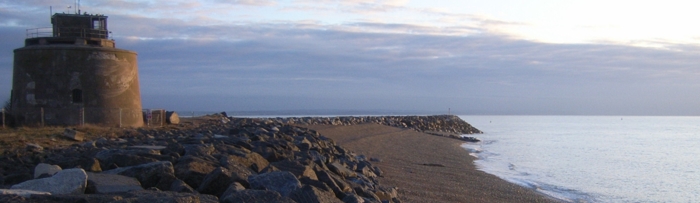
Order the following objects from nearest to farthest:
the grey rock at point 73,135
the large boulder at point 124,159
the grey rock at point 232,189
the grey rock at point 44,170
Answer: the grey rock at point 232,189, the grey rock at point 44,170, the large boulder at point 124,159, the grey rock at point 73,135

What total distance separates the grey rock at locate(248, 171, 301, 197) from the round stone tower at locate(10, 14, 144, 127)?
1256 centimetres

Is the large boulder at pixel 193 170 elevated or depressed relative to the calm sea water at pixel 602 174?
elevated

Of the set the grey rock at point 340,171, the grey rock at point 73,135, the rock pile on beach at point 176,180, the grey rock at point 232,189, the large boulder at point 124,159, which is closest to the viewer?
the rock pile on beach at point 176,180

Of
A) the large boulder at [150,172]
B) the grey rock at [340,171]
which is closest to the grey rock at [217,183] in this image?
the large boulder at [150,172]

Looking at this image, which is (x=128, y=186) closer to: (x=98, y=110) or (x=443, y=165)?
(x=443, y=165)

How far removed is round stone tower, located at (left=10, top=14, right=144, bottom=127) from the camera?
16.2 m

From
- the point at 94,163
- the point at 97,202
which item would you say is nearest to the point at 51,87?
the point at 94,163

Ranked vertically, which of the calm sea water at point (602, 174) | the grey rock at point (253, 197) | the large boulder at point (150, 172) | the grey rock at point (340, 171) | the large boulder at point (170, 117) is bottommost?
the calm sea water at point (602, 174)

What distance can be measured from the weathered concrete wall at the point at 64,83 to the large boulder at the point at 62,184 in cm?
1263

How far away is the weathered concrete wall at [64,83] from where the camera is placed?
16188mm

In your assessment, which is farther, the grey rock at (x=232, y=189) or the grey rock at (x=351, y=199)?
the grey rock at (x=351, y=199)

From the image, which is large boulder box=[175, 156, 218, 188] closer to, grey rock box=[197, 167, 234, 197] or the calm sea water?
grey rock box=[197, 167, 234, 197]

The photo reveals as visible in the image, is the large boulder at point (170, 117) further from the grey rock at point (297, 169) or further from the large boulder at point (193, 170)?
the large boulder at point (193, 170)

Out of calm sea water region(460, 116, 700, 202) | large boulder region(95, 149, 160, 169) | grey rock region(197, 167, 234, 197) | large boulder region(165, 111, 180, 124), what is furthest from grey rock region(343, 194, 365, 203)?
large boulder region(165, 111, 180, 124)
